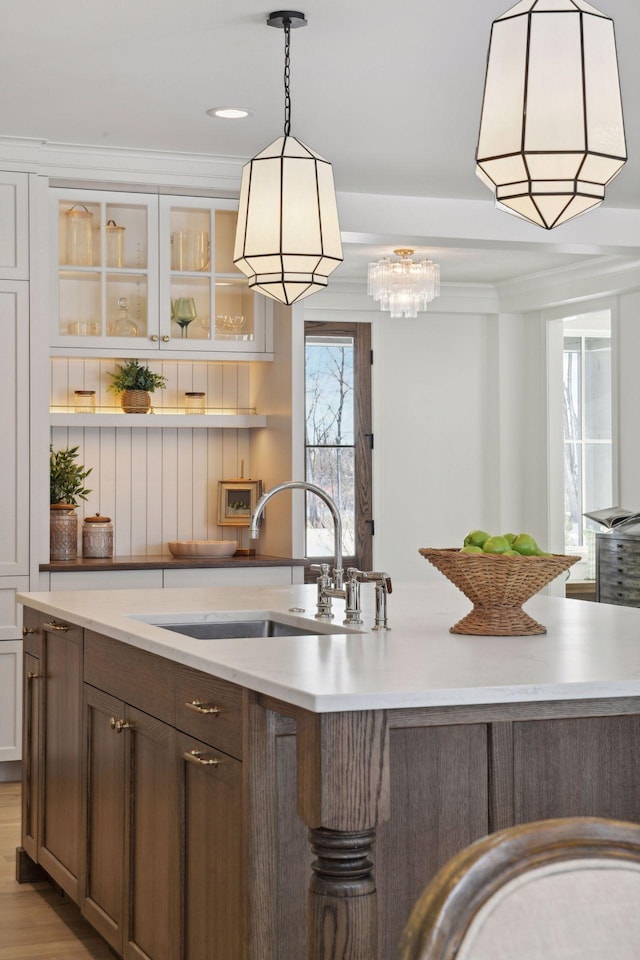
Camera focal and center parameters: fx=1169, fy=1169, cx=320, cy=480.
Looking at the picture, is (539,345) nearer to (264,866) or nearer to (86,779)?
(86,779)

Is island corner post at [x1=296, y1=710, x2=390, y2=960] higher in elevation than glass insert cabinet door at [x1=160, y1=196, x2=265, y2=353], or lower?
lower

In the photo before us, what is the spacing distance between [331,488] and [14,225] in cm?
377

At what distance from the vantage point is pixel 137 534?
18.9 feet

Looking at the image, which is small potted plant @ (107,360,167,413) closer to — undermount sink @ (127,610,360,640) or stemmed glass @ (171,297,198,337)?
stemmed glass @ (171,297,198,337)

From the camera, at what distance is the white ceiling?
3.66 metres

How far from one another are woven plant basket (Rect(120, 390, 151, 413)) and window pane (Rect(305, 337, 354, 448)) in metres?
2.89

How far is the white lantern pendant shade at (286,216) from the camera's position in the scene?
332cm

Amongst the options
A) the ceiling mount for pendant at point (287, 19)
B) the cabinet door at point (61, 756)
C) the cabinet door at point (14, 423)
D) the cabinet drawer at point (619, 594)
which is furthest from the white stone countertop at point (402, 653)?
the cabinet drawer at point (619, 594)

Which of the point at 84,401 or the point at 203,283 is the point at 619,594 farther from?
the point at 84,401

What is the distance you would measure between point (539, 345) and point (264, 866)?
22.7ft

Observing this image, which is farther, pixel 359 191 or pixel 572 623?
pixel 359 191

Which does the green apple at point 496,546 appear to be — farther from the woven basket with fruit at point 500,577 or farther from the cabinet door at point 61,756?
the cabinet door at point 61,756

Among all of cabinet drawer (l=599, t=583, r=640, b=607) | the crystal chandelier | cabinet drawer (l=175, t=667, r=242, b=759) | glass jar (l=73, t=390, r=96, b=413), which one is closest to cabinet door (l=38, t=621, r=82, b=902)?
cabinet drawer (l=175, t=667, r=242, b=759)

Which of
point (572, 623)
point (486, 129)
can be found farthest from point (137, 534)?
point (486, 129)
